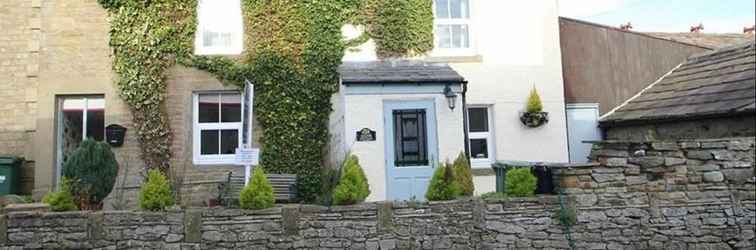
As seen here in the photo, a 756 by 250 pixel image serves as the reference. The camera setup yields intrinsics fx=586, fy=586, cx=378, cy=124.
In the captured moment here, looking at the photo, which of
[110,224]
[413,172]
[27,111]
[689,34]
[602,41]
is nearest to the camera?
[110,224]

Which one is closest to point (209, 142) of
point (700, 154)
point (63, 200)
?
point (63, 200)

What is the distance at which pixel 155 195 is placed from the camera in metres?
7.88

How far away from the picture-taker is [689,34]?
48.6 ft

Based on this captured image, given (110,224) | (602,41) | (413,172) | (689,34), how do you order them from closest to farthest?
(110,224) < (413,172) < (602,41) < (689,34)

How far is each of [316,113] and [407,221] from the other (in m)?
5.02

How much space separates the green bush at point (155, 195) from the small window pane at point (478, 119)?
6.96m

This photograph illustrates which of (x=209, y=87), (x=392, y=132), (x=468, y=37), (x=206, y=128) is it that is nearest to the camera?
(x=392, y=132)

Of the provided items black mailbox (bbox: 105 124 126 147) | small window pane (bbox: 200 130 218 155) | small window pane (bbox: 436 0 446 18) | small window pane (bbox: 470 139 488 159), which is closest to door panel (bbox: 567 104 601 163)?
small window pane (bbox: 470 139 488 159)

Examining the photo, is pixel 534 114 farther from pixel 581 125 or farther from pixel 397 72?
pixel 397 72

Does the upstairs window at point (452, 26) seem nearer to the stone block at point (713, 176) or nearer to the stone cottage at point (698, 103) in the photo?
the stone cottage at point (698, 103)

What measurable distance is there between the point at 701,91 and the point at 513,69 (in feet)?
12.1

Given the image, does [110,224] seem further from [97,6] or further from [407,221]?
[97,6]

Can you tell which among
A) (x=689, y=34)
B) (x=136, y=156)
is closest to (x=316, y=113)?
(x=136, y=156)

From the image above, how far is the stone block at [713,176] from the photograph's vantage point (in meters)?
8.01
